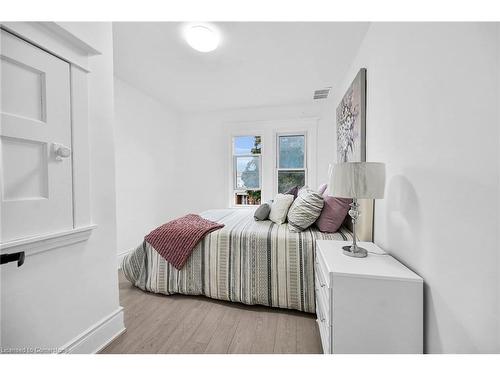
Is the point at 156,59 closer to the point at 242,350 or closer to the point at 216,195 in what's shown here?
the point at 216,195

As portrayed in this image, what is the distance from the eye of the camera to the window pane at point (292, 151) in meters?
3.90

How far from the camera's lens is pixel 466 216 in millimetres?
763

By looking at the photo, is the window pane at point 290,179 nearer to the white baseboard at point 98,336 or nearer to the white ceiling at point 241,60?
the white ceiling at point 241,60

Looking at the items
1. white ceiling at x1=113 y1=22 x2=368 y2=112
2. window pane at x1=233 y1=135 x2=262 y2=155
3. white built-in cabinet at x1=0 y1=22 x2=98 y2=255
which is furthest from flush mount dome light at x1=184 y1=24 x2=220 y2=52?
window pane at x1=233 y1=135 x2=262 y2=155

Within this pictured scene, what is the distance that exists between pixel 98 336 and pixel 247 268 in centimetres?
110

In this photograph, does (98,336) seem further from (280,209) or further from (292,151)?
(292,151)

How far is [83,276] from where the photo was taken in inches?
50.0

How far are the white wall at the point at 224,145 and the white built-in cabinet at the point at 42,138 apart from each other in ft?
9.39

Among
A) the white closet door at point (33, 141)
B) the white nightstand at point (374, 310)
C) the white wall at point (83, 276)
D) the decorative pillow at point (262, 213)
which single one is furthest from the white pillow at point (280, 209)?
the white closet door at point (33, 141)

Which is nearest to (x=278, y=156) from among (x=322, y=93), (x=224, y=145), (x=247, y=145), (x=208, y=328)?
(x=247, y=145)

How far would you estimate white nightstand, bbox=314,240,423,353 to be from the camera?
992 mm

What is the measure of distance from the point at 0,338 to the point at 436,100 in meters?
2.17

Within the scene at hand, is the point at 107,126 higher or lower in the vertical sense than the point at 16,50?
lower
